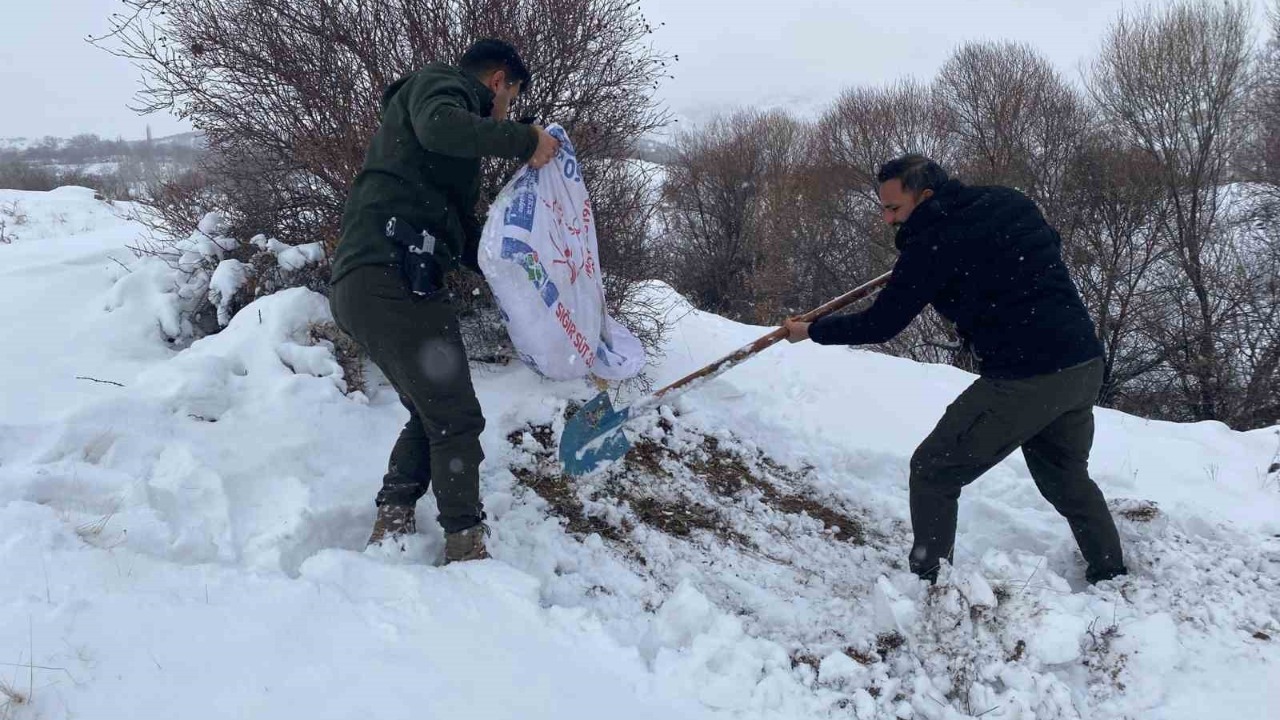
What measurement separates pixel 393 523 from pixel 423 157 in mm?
1354

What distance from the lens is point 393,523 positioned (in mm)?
2732

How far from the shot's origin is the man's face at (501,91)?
2732 millimetres

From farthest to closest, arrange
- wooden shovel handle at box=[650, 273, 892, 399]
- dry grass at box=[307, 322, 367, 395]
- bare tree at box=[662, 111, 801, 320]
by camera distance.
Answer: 1. bare tree at box=[662, 111, 801, 320]
2. dry grass at box=[307, 322, 367, 395]
3. wooden shovel handle at box=[650, 273, 892, 399]

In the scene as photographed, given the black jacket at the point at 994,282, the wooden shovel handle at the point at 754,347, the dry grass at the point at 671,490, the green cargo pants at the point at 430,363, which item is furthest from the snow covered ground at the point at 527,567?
the black jacket at the point at 994,282

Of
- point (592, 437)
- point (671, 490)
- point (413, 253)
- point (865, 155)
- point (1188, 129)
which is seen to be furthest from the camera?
point (865, 155)

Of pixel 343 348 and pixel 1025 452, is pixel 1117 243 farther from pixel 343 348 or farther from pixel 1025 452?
pixel 343 348

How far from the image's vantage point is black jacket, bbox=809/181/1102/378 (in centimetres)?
268

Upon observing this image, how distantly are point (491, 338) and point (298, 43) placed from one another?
2.17m

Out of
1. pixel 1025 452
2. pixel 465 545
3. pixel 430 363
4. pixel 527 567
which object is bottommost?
pixel 527 567

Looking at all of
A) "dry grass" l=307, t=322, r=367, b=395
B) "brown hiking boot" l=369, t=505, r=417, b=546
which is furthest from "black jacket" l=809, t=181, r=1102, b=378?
"dry grass" l=307, t=322, r=367, b=395

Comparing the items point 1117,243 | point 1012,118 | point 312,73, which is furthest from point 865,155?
point 312,73

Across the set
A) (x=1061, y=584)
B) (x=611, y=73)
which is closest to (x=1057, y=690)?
(x=1061, y=584)

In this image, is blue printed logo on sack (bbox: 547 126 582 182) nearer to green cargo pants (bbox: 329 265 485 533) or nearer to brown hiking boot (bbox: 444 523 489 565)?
green cargo pants (bbox: 329 265 485 533)

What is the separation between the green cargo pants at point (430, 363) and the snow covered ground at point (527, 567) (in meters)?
0.30
